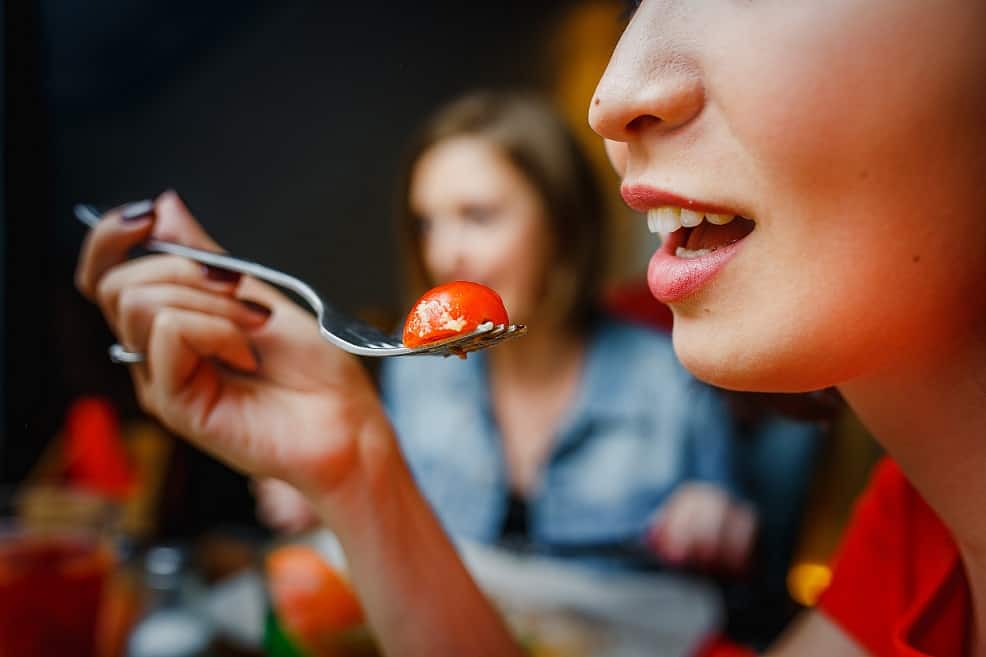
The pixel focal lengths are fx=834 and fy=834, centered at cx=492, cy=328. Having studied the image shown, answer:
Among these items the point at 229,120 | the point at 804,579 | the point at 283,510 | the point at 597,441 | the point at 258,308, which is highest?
the point at 229,120

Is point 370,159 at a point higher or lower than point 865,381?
higher

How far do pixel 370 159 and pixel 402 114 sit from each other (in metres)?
0.05

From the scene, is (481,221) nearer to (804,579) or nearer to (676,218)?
(676,218)

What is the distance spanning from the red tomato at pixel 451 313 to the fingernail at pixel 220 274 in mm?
152

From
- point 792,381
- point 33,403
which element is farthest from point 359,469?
point 33,403

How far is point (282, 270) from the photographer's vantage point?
1.66 ft

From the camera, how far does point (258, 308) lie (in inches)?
19.6

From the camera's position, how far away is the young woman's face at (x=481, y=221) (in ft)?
2.38

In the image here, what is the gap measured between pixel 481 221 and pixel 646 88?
20.1 inches

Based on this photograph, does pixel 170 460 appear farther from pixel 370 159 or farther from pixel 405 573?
pixel 405 573

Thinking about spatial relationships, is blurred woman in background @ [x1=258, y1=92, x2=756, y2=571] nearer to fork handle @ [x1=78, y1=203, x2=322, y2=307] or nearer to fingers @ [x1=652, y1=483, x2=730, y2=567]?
fingers @ [x1=652, y1=483, x2=730, y2=567]

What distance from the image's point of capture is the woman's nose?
1.13 feet

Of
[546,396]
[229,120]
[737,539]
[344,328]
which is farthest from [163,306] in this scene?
[737,539]

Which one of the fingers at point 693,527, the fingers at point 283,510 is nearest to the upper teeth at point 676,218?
the fingers at point 283,510
